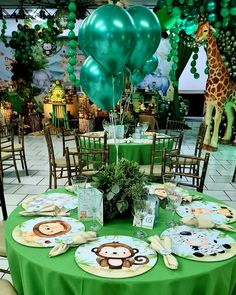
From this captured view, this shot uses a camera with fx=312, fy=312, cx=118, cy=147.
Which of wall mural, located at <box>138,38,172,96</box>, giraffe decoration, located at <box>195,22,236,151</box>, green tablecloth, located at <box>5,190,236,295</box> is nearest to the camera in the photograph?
green tablecloth, located at <box>5,190,236,295</box>

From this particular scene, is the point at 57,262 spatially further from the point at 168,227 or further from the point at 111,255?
the point at 168,227

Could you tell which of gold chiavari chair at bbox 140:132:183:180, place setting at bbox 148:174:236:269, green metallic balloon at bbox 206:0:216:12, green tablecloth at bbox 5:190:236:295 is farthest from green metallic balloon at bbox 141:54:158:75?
green metallic balloon at bbox 206:0:216:12

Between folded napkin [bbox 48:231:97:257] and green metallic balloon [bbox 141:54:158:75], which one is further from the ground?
green metallic balloon [bbox 141:54:158:75]

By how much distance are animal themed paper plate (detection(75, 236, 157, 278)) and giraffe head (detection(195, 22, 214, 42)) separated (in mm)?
6046

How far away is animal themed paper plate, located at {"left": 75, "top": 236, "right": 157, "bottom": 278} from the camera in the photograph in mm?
1314

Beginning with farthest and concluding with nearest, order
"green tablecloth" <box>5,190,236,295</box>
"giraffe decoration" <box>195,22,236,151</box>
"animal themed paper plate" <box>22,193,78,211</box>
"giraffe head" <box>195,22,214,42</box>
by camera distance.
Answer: "giraffe decoration" <box>195,22,236,151</box> → "giraffe head" <box>195,22,214,42</box> → "animal themed paper plate" <box>22,193,78,211</box> → "green tablecloth" <box>5,190,236,295</box>

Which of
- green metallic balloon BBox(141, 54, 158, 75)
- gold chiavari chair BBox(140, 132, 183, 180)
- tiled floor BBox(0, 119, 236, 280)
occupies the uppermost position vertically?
green metallic balloon BBox(141, 54, 158, 75)

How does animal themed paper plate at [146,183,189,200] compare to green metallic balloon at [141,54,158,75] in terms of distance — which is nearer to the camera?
animal themed paper plate at [146,183,189,200]

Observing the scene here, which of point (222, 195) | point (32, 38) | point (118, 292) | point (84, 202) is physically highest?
point (32, 38)

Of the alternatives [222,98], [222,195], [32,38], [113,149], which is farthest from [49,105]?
[222,195]

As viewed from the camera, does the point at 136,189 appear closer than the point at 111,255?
No

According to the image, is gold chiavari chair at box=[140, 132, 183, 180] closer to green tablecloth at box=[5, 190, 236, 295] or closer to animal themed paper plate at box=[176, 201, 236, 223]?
animal themed paper plate at box=[176, 201, 236, 223]

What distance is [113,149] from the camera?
3.98m

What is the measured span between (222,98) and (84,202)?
5844 mm
